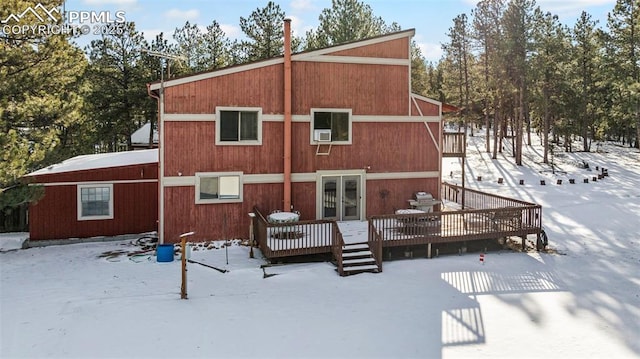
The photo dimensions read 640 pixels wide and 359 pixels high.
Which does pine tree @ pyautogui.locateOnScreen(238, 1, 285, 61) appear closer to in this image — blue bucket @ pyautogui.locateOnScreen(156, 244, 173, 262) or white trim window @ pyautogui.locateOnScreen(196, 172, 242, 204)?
white trim window @ pyautogui.locateOnScreen(196, 172, 242, 204)

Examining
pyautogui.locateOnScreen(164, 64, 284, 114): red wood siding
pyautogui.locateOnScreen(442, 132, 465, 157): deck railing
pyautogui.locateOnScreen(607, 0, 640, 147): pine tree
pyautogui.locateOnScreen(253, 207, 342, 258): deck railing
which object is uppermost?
pyautogui.locateOnScreen(607, 0, 640, 147): pine tree

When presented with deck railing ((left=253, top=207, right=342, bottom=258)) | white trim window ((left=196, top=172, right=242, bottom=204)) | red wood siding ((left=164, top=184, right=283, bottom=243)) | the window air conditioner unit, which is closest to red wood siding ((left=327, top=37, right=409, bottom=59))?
the window air conditioner unit

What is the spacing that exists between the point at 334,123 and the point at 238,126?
351cm

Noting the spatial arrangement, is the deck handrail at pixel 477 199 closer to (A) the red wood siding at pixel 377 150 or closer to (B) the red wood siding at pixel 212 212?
(A) the red wood siding at pixel 377 150

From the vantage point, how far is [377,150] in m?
17.5

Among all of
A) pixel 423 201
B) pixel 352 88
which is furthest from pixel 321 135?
pixel 423 201

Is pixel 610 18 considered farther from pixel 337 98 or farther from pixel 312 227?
pixel 312 227

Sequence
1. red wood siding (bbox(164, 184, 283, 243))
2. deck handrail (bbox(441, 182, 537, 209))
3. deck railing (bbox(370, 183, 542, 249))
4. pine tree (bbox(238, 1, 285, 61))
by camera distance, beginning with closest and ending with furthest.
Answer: deck railing (bbox(370, 183, 542, 249)) → red wood siding (bbox(164, 184, 283, 243)) → deck handrail (bbox(441, 182, 537, 209)) → pine tree (bbox(238, 1, 285, 61))

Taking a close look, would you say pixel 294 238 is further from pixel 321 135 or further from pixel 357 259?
pixel 321 135

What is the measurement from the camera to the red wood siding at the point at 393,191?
17.5 m

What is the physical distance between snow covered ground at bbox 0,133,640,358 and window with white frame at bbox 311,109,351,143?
5.04 m

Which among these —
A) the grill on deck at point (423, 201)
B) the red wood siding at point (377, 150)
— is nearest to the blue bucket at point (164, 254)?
the red wood siding at point (377, 150)

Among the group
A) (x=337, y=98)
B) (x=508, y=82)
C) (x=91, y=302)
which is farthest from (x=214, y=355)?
(x=508, y=82)

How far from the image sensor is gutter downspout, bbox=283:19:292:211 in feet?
52.5
